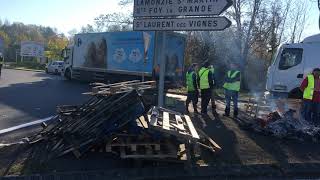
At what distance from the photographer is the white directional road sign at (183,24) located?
25.3 ft

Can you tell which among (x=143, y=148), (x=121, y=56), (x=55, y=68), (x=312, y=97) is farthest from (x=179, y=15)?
(x=55, y=68)

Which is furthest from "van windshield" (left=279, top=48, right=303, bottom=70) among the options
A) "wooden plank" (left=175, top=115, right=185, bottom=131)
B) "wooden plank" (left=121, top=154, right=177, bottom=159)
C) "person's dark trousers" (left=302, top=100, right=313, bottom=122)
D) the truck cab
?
A: the truck cab

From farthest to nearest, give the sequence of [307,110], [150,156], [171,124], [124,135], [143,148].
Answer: [307,110] < [171,124] < [124,135] < [143,148] < [150,156]

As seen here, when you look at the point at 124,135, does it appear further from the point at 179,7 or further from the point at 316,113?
the point at 316,113

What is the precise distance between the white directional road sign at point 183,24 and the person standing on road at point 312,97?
539 cm

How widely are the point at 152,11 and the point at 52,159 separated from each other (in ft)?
10.8

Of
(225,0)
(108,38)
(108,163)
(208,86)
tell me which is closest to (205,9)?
(225,0)

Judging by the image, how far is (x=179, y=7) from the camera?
316 inches

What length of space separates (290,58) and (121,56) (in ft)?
37.9

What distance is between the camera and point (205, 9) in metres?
7.80

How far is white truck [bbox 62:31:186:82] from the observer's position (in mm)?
22438

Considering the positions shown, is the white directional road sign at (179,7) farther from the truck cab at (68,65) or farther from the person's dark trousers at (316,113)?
the truck cab at (68,65)

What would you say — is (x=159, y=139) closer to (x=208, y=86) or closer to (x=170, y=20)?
(x=170, y=20)

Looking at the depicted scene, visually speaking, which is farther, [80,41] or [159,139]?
[80,41]
